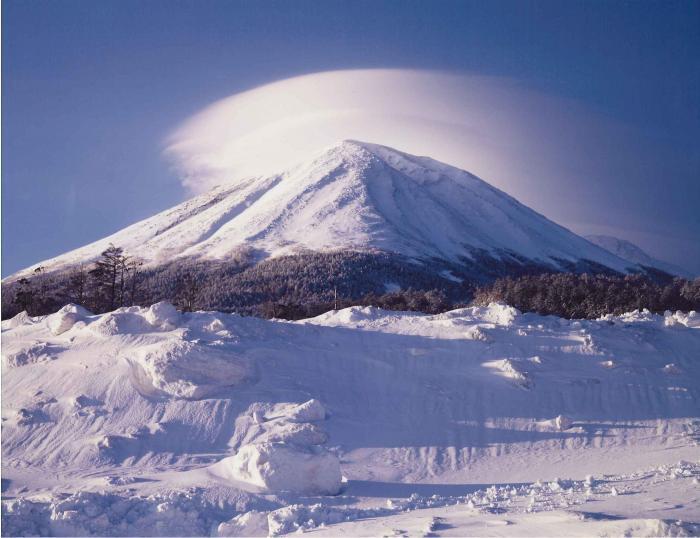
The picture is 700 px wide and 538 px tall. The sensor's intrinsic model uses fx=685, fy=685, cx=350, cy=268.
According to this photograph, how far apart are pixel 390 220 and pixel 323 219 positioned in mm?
12694

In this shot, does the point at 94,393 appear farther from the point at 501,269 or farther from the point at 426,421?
the point at 501,269

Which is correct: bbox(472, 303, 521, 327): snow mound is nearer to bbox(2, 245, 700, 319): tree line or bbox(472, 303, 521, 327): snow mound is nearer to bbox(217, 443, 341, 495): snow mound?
bbox(217, 443, 341, 495): snow mound

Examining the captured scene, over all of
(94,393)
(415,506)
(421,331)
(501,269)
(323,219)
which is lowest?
(415,506)

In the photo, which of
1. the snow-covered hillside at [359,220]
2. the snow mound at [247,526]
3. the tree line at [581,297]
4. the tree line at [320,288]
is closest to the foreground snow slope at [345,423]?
the snow mound at [247,526]

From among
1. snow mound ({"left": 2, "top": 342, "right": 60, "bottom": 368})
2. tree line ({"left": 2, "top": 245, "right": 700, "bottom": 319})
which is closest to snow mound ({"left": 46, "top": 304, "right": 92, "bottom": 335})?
snow mound ({"left": 2, "top": 342, "right": 60, "bottom": 368})

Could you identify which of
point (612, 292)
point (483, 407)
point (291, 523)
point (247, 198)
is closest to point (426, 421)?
point (483, 407)

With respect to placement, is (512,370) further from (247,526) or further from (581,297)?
(581,297)

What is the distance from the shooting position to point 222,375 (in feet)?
52.7

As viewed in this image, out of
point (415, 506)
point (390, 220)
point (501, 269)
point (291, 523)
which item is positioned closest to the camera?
point (291, 523)

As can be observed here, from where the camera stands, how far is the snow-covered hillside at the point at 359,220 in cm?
11875

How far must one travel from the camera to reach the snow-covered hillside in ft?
390

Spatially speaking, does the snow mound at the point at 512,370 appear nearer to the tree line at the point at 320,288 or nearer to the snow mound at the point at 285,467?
the snow mound at the point at 285,467

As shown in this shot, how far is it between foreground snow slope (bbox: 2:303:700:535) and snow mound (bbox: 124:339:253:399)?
0.15ft

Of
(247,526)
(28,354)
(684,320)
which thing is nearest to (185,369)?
(28,354)
